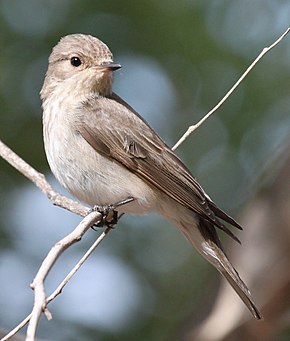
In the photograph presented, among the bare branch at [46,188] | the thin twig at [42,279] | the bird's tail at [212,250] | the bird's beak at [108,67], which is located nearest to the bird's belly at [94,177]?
the bare branch at [46,188]

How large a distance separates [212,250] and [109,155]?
28.0 inches

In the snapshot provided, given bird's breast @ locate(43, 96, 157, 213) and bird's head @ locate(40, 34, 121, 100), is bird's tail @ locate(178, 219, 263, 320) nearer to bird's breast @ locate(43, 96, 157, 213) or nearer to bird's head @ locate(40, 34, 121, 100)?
bird's breast @ locate(43, 96, 157, 213)

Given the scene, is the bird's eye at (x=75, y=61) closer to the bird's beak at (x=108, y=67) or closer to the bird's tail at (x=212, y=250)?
the bird's beak at (x=108, y=67)

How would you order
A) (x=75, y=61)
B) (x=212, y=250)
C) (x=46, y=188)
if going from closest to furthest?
(x=46, y=188) < (x=212, y=250) < (x=75, y=61)

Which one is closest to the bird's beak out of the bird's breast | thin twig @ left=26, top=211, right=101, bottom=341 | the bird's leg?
the bird's breast

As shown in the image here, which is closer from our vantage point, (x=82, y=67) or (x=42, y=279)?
(x=42, y=279)

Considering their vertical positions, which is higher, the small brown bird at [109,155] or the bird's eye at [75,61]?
the bird's eye at [75,61]

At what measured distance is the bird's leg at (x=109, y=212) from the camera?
15.6 ft

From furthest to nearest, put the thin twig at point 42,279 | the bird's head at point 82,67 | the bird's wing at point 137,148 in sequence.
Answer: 1. the bird's head at point 82,67
2. the bird's wing at point 137,148
3. the thin twig at point 42,279

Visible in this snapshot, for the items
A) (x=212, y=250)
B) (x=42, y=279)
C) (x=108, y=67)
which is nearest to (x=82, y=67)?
(x=108, y=67)

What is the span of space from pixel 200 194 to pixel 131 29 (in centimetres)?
194

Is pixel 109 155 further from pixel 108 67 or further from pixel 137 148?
pixel 108 67

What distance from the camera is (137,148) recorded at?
5.15m

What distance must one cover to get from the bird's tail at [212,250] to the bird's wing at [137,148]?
203 mm
